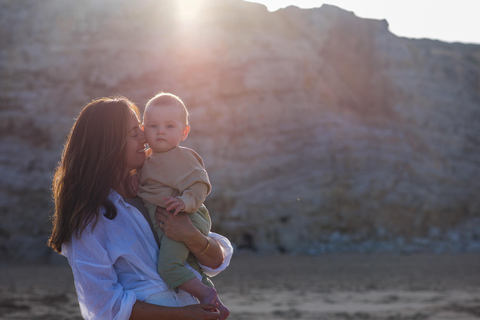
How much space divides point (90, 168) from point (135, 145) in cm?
24

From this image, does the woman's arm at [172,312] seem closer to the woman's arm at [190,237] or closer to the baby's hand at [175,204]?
the woman's arm at [190,237]

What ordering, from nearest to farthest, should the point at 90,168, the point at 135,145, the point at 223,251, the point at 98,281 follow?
the point at 98,281, the point at 90,168, the point at 135,145, the point at 223,251

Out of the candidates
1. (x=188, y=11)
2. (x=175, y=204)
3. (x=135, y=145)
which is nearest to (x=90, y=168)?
(x=135, y=145)

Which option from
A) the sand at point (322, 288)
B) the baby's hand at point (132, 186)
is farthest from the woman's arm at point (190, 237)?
the sand at point (322, 288)

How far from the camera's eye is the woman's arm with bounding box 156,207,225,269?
2.24 meters

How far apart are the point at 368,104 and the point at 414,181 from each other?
13.3ft

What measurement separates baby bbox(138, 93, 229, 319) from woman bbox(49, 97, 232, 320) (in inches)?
1.8

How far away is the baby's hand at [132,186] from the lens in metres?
2.36

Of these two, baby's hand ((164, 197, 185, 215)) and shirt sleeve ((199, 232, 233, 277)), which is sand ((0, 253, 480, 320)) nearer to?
shirt sleeve ((199, 232, 233, 277))

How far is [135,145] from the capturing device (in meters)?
2.34

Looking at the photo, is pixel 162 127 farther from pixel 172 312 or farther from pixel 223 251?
pixel 172 312

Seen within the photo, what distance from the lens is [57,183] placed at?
228 cm

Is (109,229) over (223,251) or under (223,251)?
over

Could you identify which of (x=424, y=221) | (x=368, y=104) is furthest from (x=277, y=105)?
(x=424, y=221)
